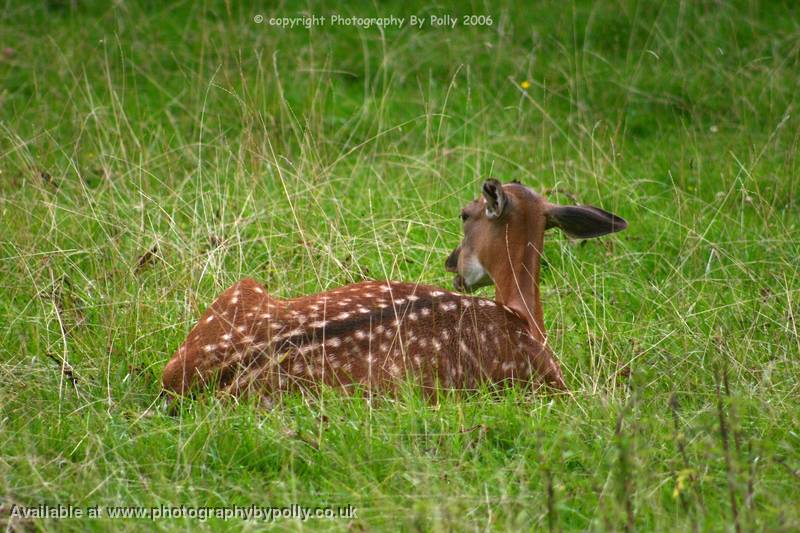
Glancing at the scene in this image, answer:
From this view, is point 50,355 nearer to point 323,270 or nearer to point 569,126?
point 323,270

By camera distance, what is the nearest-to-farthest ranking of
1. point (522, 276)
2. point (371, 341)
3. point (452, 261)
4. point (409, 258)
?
point (371, 341), point (522, 276), point (452, 261), point (409, 258)

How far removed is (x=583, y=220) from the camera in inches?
227

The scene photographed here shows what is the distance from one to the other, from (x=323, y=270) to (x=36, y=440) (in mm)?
2167

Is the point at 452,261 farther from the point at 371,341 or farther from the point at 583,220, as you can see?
the point at 371,341

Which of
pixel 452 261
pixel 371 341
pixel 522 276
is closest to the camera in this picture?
pixel 371 341

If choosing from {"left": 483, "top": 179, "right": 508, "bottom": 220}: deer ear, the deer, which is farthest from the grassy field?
{"left": 483, "top": 179, "right": 508, "bottom": 220}: deer ear

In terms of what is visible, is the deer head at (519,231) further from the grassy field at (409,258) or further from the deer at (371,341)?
the grassy field at (409,258)

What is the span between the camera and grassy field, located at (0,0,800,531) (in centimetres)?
410

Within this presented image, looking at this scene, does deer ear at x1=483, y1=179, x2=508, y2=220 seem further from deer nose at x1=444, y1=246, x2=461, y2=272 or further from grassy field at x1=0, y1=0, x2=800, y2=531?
grassy field at x1=0, y1=0, x2=800, y2=531

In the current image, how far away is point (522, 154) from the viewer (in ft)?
26.2

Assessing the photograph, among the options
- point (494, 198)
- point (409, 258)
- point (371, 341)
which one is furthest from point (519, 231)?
point (371, 341)

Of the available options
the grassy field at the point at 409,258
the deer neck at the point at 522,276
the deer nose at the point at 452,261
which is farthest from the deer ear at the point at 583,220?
the deer nose at the point at 452,261

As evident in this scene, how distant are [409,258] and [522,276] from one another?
1001mm

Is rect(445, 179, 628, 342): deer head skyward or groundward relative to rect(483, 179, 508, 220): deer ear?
groundward
